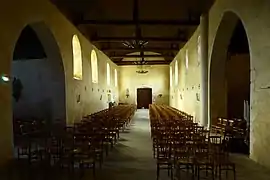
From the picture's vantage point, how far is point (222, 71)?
1359cm

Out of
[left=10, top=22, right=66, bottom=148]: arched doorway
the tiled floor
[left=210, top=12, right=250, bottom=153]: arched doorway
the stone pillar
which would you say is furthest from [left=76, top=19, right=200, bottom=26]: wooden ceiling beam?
the tiled floor

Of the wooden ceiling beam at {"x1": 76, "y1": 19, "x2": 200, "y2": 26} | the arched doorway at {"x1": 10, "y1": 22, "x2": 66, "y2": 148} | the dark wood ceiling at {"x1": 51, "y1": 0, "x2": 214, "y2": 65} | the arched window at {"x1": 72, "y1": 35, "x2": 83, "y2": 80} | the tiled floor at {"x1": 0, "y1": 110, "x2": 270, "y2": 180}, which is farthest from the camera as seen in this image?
the arched window at {"x1": 72, "y1": 35, "x2": 83, "y2": 80}

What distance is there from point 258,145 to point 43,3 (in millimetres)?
7395

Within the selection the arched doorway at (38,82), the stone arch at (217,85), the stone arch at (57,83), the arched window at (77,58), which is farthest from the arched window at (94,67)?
the stone arch at (217,85)

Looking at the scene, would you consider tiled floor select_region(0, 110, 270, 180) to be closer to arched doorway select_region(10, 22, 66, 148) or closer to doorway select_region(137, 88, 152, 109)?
arched doorway select_region(10, 22, 66, 148)

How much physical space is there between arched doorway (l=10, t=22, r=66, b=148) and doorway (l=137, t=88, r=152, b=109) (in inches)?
905

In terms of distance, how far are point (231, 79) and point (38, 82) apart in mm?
8313

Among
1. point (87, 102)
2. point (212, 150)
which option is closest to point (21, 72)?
point (87, 102)

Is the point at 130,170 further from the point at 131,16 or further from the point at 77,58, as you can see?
the point at 131,16

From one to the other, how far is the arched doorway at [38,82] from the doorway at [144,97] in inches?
905

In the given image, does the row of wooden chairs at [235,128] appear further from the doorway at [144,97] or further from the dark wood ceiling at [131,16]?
the doorway at [144,97]

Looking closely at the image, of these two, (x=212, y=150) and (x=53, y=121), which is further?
(x=53, y=121)

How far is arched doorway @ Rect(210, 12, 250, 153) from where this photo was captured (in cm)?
1042

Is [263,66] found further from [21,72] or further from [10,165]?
[21,72]
